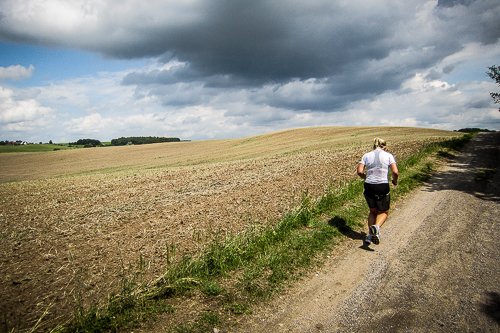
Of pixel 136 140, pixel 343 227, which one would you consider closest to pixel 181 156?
pixel 343 227

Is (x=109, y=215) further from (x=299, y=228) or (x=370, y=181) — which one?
(x=370, y=181)

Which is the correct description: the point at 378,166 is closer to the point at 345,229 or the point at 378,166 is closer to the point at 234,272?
the point at 345,229

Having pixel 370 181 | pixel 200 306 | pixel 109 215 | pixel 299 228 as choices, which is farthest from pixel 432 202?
pixel 109 215

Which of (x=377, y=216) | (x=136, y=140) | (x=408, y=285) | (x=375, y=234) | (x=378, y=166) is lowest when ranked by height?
(x=408, y=285)

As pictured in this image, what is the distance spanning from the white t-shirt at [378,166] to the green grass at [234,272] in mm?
1836

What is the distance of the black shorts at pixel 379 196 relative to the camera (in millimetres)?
5934

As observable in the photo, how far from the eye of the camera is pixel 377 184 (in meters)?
5.95

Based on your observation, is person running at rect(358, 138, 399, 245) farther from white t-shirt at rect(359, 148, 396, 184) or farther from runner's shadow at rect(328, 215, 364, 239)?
runner's shadow at rect(328, 215, 364, 239)

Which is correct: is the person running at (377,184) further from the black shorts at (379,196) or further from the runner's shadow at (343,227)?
the runner's shadow at (343,227)

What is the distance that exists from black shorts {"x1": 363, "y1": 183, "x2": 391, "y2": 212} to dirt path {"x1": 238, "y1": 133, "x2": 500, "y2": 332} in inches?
38.4

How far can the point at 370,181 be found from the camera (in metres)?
6.06

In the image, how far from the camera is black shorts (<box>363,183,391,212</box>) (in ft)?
19.5

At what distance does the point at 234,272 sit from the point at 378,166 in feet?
13.6

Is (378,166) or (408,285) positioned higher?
(378,166)
